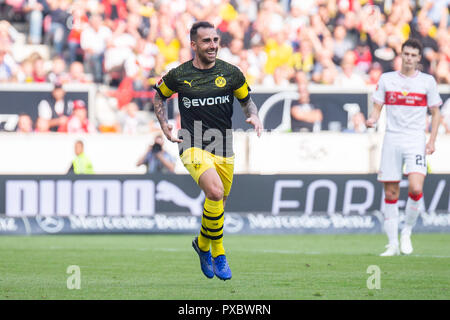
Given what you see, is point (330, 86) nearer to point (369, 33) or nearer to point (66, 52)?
point (369, 33)

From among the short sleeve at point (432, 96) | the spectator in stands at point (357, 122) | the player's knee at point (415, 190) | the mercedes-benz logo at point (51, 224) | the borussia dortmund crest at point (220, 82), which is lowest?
the mercedes-benz logo at point (51, 224)

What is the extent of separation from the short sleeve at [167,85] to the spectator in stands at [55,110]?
9657mm

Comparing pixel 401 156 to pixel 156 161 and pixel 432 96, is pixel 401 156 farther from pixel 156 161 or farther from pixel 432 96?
pixel 156 161

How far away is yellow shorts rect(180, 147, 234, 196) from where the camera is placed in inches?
352

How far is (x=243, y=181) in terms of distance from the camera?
55.0ft

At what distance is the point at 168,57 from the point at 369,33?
17.1 ft

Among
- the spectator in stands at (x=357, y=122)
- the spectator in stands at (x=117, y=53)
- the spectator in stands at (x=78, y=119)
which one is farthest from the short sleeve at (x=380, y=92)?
the spectator in stands at (x=117, y=53)

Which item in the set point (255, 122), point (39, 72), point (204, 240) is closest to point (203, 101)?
point (255, 122)

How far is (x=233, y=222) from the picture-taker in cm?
1669

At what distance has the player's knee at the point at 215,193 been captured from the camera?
28.8 ft

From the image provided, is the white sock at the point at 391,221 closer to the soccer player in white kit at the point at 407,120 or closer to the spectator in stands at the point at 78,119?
the soccer player in white kit at the point at 407,120

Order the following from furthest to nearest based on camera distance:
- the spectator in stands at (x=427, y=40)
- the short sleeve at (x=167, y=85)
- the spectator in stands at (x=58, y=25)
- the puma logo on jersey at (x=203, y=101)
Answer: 1. the spectator in stands at (x=427, y=40)
2. the spectator in stands at (x=58, y=25)
3. the short sleeve at (x=167, y=85)
4. the puma logo on jersey at (x=203, y=101)

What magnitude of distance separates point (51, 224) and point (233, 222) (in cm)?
320

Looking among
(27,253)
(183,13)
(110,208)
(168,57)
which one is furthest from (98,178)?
(183,13)
